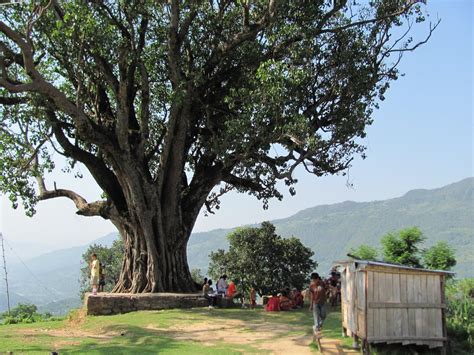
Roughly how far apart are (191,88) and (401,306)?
11248 mm

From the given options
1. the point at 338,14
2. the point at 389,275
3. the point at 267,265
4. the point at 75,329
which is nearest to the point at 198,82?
the point at 338,14

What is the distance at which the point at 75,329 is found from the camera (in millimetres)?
16344

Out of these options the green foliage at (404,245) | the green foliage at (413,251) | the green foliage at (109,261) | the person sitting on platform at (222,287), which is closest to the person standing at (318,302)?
the person sitting on platform at (222,287)

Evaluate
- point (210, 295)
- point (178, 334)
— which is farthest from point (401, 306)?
point (210, 295)

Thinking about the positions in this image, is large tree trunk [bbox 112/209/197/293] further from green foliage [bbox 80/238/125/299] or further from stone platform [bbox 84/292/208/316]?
green foliage [bbox 80/238/125/299]


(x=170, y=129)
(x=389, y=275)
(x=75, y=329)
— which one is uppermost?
(x=170, y=129)

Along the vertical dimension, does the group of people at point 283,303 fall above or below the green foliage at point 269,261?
below

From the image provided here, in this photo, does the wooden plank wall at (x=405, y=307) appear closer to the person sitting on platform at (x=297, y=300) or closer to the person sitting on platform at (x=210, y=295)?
the person sitting on platform at (x=297, y=300)

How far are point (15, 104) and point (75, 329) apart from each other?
9338 millimetres

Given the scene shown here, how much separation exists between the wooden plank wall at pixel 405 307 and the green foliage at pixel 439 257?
11741 millimetres

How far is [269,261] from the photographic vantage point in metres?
30.8

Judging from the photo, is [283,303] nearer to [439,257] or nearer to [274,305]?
[274,305]

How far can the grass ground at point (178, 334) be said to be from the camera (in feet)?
40.2

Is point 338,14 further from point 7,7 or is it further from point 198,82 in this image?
point 7,7
